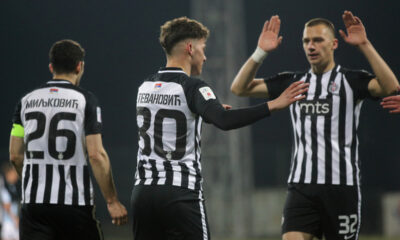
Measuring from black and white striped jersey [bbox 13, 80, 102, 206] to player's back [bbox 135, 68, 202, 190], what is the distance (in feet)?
1.57

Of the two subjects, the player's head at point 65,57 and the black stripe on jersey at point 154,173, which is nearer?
the black stripe on jersey at point 154,173

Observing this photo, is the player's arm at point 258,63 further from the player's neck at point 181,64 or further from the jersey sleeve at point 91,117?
the jersey sleeve at point 91,117

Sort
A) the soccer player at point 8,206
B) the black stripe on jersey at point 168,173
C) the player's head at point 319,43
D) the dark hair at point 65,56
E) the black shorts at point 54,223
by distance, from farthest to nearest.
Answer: the soccer player at point 8,206, the player's head at point 319,43, the dark hair at point 65,56, the black shorts at point 54,223, the black stripe on jersey at point 168,173

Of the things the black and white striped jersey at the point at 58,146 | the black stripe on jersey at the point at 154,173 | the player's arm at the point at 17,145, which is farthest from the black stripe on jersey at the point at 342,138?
the player's arm at the point at 17,145

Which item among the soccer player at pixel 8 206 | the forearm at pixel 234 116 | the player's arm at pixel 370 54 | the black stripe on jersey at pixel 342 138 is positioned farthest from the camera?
the soccer player at pixel 8 206

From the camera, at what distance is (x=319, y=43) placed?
16.0 feet

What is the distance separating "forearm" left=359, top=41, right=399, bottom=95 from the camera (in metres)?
4.55

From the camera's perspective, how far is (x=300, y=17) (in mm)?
20547

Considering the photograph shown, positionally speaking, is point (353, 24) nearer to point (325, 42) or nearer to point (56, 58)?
point (325, 42)

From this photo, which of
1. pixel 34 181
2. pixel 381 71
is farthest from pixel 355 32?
pixel 34 181

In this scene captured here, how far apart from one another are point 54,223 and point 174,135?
3.30 feet

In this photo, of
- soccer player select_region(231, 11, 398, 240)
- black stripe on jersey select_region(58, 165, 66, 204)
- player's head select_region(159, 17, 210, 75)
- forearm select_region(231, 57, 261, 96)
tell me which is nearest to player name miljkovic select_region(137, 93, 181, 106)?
player's head select_region(159, 17, 210, 75)

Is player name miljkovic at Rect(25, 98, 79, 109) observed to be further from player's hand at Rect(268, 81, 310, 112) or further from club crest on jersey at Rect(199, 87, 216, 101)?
player's hand at Rect(268, 81, 310, 112)

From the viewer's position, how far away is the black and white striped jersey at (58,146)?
4.12 m
